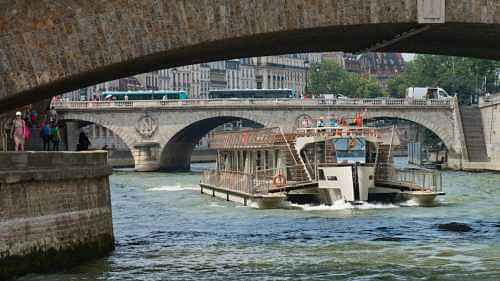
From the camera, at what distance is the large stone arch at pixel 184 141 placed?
298 ft

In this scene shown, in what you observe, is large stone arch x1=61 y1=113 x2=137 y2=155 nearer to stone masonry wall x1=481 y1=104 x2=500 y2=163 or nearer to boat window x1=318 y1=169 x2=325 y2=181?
stone masonry wall x1=481 y1=104 x2=500 y2=163

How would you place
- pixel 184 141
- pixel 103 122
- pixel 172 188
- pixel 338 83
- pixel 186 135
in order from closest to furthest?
pixel 172 188 < pixel 103 122 < pixel 186 135 < pixel 184 141 < pixel 338 83

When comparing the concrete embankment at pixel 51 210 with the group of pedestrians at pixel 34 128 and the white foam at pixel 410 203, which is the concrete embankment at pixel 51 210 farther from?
the white foam at pixel 410 203

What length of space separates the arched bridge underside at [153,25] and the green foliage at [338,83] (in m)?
151

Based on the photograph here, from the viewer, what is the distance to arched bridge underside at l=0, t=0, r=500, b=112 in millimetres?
16969

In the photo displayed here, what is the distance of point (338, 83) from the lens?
177500 mm

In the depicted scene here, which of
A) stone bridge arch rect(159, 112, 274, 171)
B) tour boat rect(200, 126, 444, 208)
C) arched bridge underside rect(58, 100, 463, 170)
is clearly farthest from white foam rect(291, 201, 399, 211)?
stone bridge arch rect(159, 112, 274, 171)

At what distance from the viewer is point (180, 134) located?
92.6 metres

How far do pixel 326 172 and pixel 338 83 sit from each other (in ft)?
434

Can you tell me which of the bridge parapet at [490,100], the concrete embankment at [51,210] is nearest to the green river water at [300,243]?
the concrete embankment at [51,210]

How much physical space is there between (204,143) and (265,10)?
13875 centimetres

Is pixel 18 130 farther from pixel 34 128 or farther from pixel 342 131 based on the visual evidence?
pixel 342 131

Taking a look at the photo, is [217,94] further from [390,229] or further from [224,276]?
[224,276]

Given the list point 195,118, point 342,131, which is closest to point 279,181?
point 342,131
